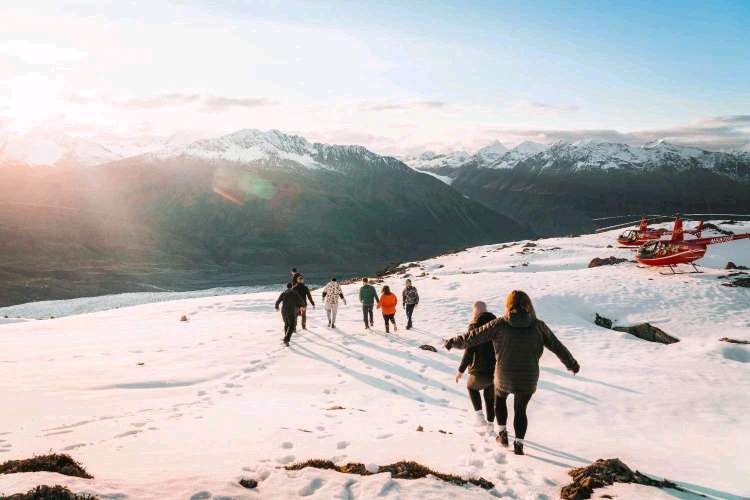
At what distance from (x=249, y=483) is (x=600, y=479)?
4596 mm

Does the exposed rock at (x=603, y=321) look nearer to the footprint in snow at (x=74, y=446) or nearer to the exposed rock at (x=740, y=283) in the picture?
the exposed rock at (x=740, y=283)

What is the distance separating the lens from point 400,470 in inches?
249

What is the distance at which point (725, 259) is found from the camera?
3966cm

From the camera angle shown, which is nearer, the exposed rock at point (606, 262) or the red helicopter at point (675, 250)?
the red helicopter at point (675, 250)

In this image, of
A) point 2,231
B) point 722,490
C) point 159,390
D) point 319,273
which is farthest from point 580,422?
point 2,231

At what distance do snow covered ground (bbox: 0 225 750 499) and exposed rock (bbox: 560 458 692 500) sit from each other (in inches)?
7.1

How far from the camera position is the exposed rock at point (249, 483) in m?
5.77

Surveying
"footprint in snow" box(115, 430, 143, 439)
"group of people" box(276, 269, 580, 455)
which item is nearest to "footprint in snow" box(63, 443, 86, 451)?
"footprint in snow" box(115, 430, 143, 439)

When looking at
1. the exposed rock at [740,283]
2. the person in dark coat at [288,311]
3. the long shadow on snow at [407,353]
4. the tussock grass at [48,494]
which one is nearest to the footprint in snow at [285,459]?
the tussock grass at [48,494]

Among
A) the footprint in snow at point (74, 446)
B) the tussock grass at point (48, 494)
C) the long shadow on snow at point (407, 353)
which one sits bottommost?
the long shadow on snow at point (407, 353)

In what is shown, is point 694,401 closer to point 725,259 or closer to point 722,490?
point 722,490

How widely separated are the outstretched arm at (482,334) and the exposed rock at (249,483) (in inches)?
144

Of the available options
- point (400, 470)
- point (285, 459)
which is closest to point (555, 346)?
point (400, 470)

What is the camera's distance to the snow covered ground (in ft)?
21.1
